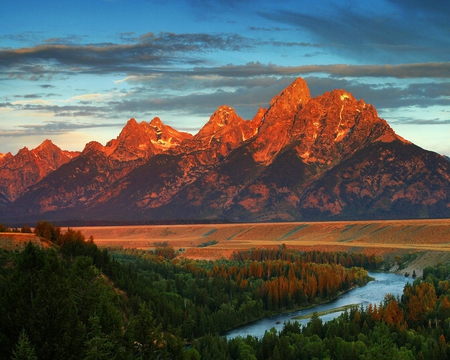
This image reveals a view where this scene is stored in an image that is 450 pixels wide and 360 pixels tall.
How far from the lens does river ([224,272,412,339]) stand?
139 metres

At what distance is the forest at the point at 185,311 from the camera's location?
82438 millimetres

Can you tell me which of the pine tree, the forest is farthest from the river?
the pine tree

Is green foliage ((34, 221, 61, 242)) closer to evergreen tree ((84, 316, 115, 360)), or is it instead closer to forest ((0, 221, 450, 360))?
forest ((0, 221, 450, 360))

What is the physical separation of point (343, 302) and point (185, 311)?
38363 millimetres

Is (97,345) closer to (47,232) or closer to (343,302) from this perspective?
(47,232)

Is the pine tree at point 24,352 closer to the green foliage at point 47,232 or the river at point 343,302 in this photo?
the river at point 343,302

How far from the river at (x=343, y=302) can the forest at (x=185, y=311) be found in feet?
8.44

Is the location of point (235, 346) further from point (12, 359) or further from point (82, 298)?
point (12, 359)

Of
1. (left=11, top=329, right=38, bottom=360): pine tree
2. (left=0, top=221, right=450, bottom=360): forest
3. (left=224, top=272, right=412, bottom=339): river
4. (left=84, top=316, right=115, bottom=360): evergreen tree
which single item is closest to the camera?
(left=11, top=329, right=38, bottom=360): pine tree

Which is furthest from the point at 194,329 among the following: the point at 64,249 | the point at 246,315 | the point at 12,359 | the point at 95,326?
the point at 12,359

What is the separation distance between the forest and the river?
257 cm

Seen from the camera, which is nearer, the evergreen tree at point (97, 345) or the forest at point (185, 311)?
the evergreen tree at point (97, 345)

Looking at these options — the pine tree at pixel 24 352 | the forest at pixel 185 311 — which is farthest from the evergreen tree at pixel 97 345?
the pine tree at pixel 24 352

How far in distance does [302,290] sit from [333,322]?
43.2m
